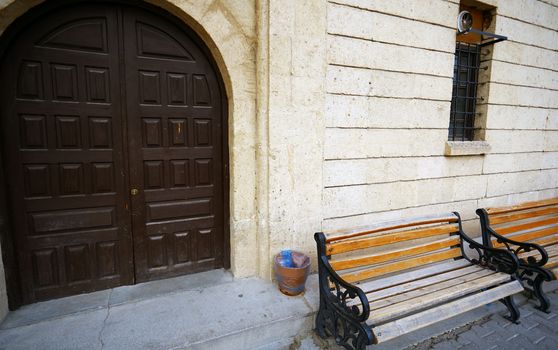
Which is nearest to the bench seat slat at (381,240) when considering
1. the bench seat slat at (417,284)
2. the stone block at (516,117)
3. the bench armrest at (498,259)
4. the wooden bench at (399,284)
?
the wooden bench at (399,284)

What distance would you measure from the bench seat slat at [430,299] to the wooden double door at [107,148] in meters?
2.00

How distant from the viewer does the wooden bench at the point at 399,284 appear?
2.25 m

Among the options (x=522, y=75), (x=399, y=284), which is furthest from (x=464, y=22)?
(x=399, y=284)

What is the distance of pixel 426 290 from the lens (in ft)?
8.63

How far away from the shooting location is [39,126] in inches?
99.5

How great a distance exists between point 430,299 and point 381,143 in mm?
1835

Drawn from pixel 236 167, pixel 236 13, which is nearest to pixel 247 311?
pixel 236 167

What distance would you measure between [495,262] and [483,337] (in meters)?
0.82

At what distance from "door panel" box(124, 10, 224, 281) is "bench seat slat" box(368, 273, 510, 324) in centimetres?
194

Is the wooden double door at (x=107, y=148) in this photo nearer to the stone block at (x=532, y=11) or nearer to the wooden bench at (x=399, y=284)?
the wooden bench at (x=399, y=284)

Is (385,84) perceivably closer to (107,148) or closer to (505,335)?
(505,335)

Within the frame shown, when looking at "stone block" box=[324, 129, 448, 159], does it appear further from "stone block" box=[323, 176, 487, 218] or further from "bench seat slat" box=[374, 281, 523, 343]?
"bench seat slat" box=[374, 281, 523, 343]

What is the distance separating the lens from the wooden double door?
8.20 ft

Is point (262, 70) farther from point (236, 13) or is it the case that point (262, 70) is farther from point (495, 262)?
point (495, 262)
